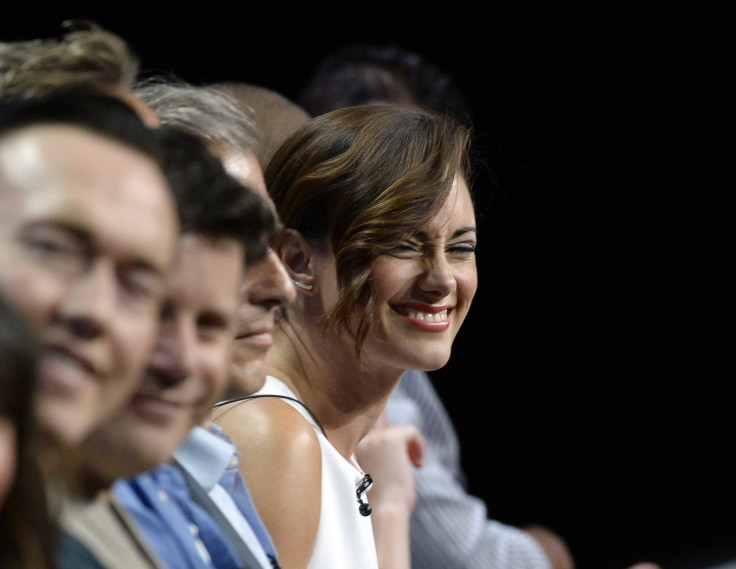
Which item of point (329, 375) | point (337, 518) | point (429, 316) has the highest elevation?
point (429, 316)

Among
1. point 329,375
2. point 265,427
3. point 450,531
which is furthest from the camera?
point 450,531

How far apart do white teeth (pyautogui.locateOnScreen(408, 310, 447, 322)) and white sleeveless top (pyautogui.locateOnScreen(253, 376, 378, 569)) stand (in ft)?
0.69

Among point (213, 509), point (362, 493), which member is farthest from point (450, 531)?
point (213, 509)

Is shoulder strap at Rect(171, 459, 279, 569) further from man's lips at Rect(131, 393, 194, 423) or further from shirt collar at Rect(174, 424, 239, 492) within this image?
man's lips at Rect(131, 393, 194, 423)

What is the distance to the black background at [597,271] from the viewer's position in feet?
11.1

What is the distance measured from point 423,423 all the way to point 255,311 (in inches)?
62.8

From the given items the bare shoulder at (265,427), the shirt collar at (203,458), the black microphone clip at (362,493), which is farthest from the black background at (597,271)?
the shirt collar at (203,458)

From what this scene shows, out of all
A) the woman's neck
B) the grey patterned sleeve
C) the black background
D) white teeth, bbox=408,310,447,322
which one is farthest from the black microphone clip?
the black background

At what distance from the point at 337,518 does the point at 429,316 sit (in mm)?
319

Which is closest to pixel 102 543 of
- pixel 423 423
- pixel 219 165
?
pixel 219 165

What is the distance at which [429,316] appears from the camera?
1644mm

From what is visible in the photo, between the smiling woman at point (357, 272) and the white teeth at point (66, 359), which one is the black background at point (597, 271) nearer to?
the smiling woman at point (357, 272)

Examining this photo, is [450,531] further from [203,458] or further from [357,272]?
[203,458]

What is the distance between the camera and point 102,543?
77 cm
